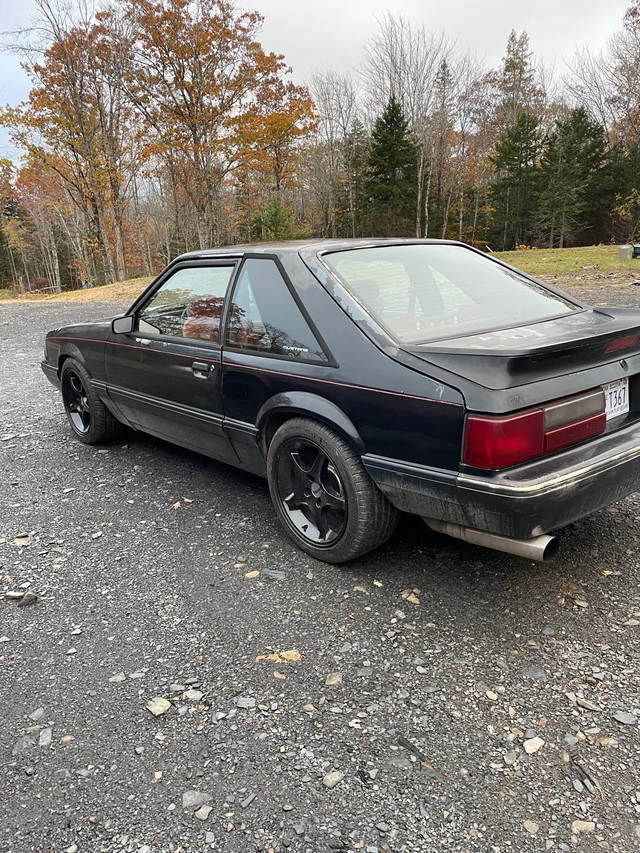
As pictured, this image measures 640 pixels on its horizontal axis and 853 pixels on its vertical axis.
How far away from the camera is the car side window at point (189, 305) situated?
3.35 metres

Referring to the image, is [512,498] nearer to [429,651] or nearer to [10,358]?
[429,651]

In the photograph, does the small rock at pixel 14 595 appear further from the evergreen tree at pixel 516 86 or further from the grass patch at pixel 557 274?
the evergreen tree at pixel 516 86

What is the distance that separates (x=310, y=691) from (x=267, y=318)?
5.86ft

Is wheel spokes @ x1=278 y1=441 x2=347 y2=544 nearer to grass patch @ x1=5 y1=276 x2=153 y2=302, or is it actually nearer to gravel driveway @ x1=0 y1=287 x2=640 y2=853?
gravel driveway @ x1=0 y1=287 x2=640 y2=853

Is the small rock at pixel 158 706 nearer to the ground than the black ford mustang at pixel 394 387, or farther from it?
nearer to the ground

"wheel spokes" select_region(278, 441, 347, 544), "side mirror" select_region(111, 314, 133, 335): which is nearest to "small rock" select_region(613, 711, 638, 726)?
"wheel spokes" select_region(278, 441, 347, 544)

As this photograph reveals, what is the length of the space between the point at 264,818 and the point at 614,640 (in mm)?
Answer: 1478

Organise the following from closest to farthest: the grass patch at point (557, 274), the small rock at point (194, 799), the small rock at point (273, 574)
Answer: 1. the small rock at point (194, 799)
2. the small rock at point (273, 574)
3. the grass patch at point (557, 274)

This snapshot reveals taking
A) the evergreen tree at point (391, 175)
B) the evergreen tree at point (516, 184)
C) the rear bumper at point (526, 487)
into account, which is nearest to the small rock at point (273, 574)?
the rear bumper at point (526, 487)

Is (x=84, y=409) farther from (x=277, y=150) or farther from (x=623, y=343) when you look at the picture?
(x=277, y=150)

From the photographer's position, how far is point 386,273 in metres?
3.01

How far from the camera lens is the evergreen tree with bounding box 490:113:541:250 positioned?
117 feet

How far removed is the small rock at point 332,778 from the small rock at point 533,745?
0.59m

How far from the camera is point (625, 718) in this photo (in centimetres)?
191
